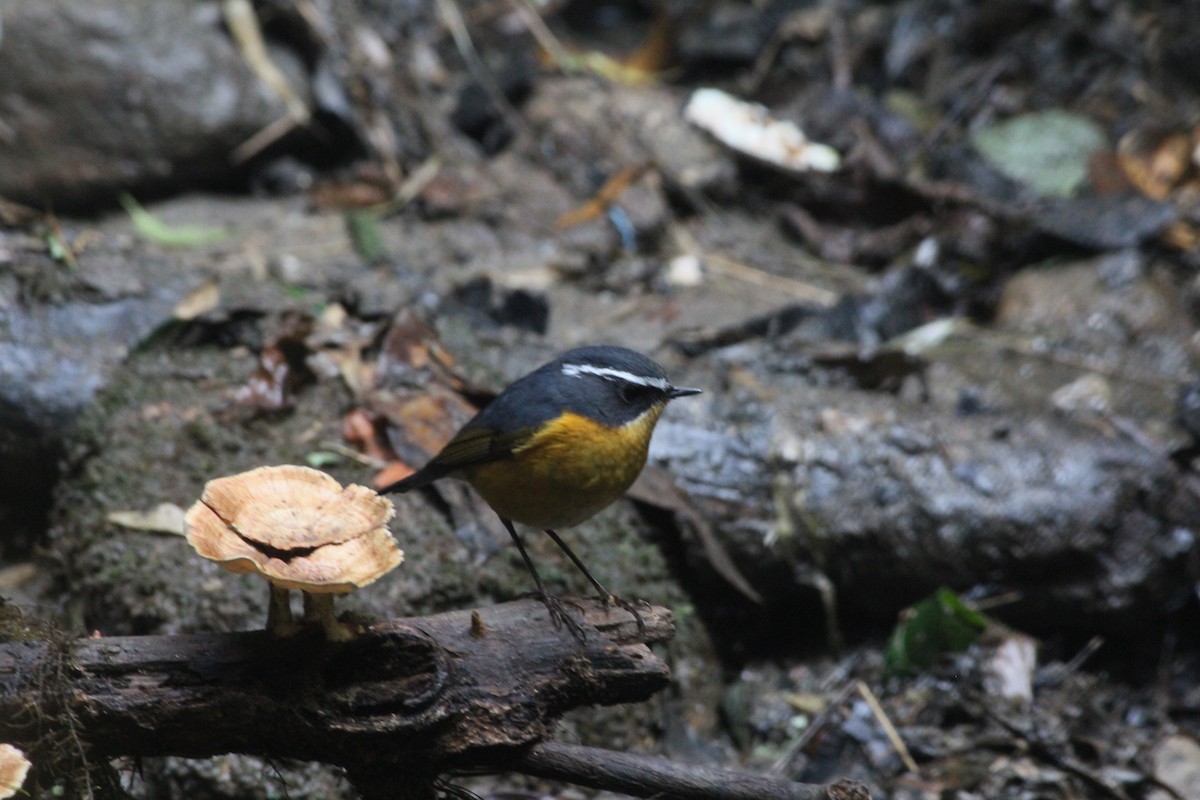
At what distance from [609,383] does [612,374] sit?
0.10 feet

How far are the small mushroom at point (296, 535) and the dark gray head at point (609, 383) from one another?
0.97 metres

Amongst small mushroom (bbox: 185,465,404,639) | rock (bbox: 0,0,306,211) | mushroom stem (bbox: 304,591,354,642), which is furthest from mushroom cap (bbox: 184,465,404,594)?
rock (bbox: 0,0,306,211)

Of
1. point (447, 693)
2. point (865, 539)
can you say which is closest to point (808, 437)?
point (865, 539)

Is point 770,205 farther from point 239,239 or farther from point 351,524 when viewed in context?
point 351,524

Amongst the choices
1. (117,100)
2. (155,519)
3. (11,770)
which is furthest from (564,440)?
(117,100)

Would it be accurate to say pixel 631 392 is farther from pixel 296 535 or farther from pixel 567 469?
pixel 296 535

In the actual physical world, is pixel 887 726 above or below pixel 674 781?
below

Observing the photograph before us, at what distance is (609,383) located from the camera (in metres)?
3.78

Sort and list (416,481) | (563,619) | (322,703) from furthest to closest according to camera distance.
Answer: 1. (416,481)
2. (563,619)
3. (322,703)

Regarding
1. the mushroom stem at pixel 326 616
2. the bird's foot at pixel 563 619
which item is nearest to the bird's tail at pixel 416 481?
the bird's foot at pixel 563 619

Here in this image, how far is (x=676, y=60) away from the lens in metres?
9.36

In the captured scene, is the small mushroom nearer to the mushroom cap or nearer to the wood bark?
the mushroom cap

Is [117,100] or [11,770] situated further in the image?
[117,100]

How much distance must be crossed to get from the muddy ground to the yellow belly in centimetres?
94
